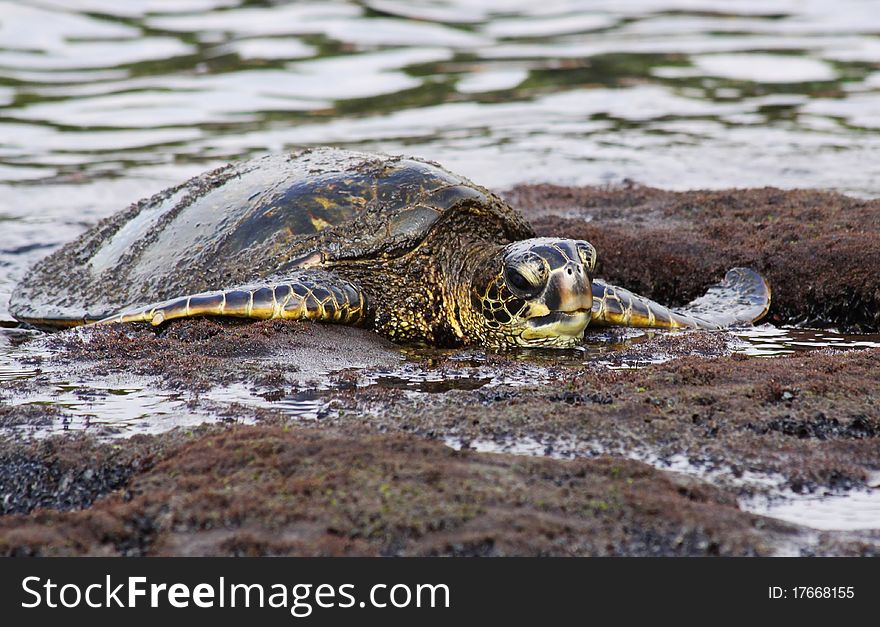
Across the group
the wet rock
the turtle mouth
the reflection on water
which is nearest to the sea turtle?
the turtle mouth

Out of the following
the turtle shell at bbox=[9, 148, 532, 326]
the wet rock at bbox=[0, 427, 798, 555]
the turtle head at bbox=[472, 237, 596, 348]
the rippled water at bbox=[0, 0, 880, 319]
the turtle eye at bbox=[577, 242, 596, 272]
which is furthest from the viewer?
the rippled water at bbox=[0, 0, 880, 319]

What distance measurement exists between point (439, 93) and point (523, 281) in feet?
36.4

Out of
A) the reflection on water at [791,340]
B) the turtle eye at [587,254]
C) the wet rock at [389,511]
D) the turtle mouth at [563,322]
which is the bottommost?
the reflection on water at [791,340]

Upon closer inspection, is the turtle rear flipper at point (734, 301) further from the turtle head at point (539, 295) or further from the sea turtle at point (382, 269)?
the turtle head at point (539, 295)

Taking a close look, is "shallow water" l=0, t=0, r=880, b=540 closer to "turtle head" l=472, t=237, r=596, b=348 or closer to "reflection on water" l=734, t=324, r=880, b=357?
"reflection on water" l=734, t=324, r=880, b=357

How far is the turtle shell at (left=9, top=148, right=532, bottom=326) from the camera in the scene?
21.3 ft

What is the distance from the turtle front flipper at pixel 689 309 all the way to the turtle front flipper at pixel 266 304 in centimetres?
153

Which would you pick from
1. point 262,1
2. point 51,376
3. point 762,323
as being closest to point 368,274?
point 51,376

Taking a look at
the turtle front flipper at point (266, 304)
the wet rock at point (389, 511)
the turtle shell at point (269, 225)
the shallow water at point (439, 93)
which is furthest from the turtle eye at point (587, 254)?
the wet rock at point (389, 511)

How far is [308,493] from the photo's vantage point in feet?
10.4

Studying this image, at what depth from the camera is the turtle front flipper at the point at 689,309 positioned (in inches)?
257
